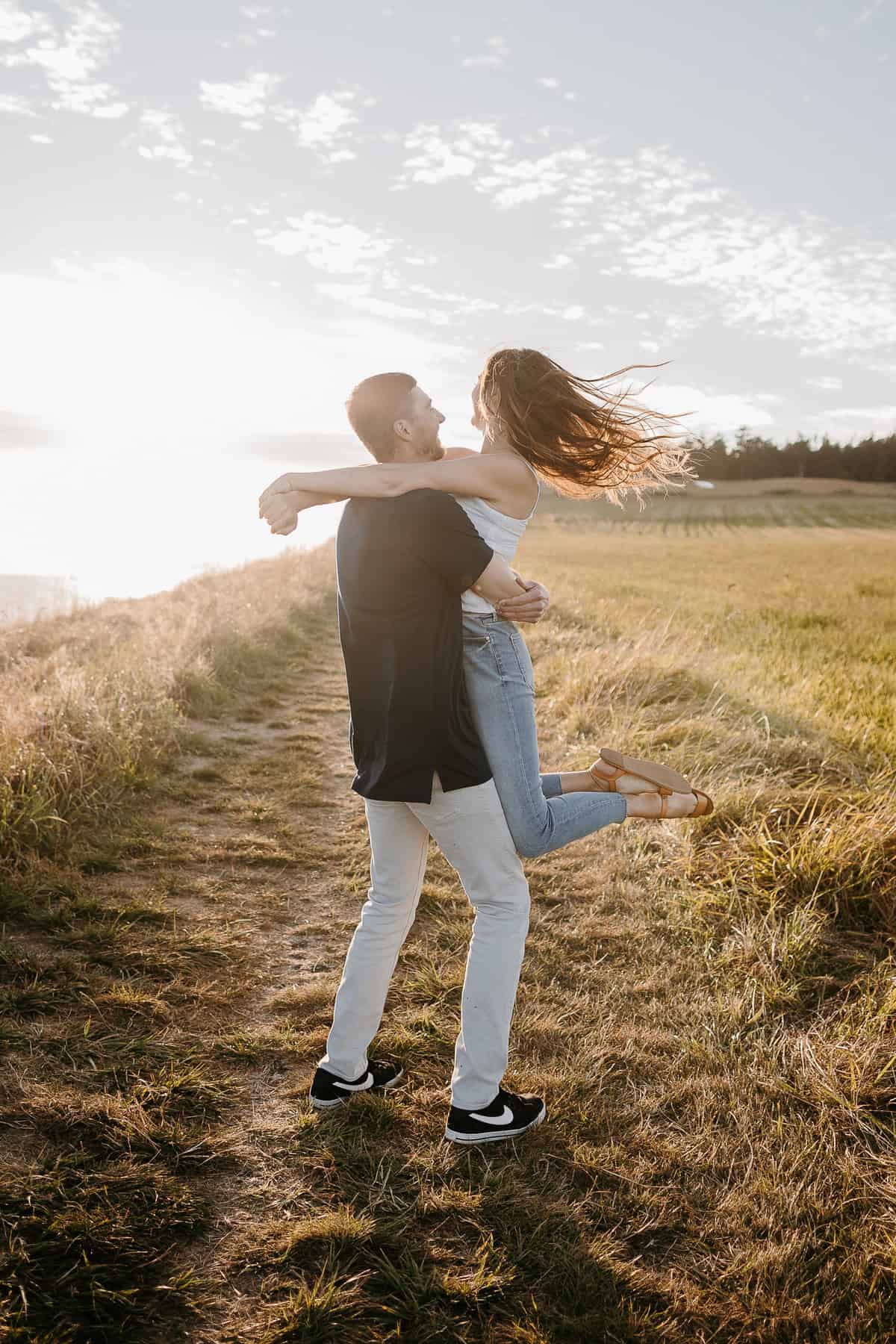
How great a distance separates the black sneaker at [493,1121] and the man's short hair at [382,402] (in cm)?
214

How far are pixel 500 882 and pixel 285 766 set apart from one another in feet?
14.3

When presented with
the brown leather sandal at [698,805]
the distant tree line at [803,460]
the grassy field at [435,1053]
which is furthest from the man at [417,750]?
the distant tree line at [803,460]

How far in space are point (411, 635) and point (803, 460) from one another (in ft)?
347

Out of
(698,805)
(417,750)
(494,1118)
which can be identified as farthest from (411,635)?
(494,1118)

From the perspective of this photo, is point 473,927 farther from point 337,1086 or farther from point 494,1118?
point 337,1086

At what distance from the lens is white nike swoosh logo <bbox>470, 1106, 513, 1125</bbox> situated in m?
2.59

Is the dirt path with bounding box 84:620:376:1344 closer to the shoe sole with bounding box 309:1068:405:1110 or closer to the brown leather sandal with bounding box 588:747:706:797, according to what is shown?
the shoe sole with bounding box 309:1068:405:1110

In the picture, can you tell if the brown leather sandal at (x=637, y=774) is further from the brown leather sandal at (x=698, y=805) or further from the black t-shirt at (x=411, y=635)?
the black t-shirt at (x=411, y=635)

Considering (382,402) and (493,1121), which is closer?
(382,402)

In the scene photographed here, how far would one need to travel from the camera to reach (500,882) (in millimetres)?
2539

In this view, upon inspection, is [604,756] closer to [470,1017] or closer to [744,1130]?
[470,1017]

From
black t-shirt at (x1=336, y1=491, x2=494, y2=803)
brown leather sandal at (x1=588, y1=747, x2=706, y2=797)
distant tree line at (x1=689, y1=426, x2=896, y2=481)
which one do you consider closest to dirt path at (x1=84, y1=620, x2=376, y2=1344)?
black t-shirt at (x1=336, y1=491, x2=494, y2=803)

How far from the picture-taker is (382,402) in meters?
2.49

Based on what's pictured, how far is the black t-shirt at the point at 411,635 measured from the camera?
7.50 ft
